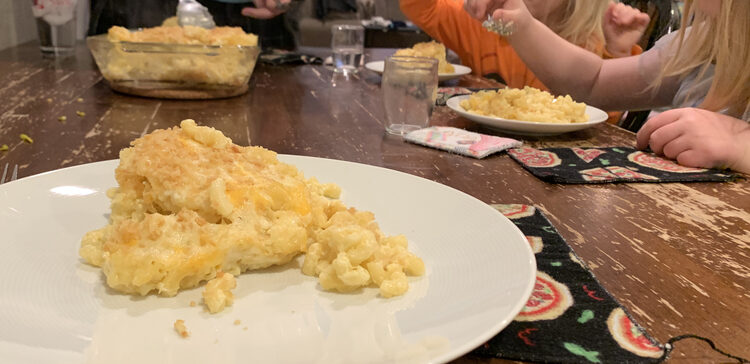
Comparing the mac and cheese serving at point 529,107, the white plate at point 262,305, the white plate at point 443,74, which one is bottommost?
the white plate at point 443,74

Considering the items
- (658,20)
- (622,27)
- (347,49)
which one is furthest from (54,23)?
(658,20)

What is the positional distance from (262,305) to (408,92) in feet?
2.85

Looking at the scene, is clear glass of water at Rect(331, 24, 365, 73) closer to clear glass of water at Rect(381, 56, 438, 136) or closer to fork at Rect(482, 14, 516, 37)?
fork at Rect(482, 14, 516, 37)

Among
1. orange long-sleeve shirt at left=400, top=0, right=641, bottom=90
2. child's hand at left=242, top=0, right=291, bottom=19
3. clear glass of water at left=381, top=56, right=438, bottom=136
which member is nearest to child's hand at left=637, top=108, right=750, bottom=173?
clear glass of water at left=381, top=56, right=438, bottom=136

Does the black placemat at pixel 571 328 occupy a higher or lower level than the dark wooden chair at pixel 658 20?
lower

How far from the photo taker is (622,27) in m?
2.31

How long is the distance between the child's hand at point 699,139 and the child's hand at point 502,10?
70 centimetres

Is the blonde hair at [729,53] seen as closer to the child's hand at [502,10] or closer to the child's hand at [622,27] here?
the child's hand at [502,10]

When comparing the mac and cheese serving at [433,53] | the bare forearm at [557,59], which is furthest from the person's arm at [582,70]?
the mac and cheese serving at [433,53]

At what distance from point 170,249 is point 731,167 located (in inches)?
42.4

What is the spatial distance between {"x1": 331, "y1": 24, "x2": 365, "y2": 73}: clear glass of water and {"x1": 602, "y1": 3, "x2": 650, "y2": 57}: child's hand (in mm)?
1071

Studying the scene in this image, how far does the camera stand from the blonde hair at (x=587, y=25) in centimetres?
235

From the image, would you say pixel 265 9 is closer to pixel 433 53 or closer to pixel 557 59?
pixel 433 53

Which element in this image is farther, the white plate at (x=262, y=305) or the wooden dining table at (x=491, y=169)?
the wooden dining table at (x=491, y=169)
